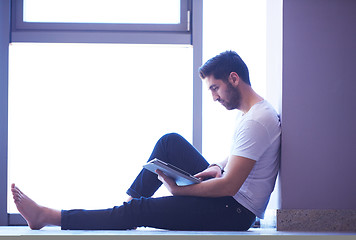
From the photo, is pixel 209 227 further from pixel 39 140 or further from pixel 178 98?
pixel 39 140

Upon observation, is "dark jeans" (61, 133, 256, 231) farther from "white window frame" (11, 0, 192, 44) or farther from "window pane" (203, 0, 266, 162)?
"white window frame" (11, 0, 192, 44)

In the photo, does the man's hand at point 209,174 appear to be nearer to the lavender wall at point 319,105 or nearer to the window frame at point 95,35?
the lavender wall at point 319,105

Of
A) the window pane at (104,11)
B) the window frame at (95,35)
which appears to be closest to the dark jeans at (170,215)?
the window frame at (95,35)

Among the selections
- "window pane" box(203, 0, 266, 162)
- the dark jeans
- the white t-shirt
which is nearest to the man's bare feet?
the dark jeans

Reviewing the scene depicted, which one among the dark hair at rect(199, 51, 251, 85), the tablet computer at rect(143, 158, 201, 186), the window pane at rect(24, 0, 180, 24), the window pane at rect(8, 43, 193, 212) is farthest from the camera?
the window pane at rect(24, 0, 180, 24)

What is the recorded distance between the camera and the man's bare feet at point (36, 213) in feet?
6.88

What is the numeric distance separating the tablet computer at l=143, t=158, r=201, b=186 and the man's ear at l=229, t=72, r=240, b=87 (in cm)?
53

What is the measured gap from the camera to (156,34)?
10.5 feet

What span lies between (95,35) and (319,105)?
1623 millimetres

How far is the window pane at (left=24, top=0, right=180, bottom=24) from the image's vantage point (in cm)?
325

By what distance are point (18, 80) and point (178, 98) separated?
108 centimetres

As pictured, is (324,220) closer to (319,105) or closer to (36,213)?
(319,105)

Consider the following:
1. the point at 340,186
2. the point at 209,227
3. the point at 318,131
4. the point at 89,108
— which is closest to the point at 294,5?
the point at 318,131

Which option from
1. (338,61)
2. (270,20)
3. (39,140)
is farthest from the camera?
(39,140)
